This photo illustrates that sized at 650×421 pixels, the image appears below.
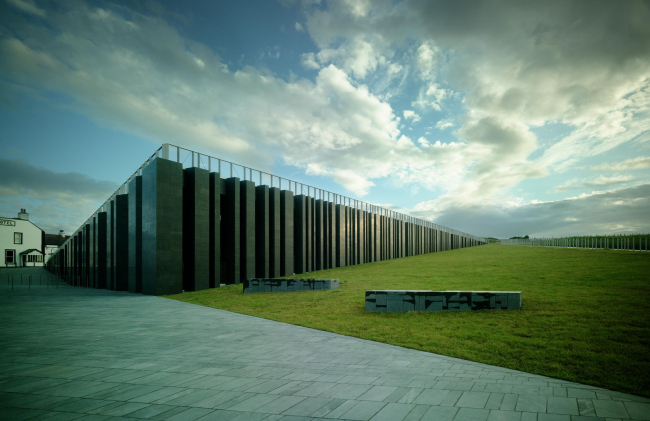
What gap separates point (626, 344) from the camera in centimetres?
676

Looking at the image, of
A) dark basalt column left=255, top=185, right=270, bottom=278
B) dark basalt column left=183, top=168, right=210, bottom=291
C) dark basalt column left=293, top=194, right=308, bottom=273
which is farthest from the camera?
dark basalt column left=293, top=194, right=308, bottom=273

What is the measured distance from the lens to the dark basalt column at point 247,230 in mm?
25656

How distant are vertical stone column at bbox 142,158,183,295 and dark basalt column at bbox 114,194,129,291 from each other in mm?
6421

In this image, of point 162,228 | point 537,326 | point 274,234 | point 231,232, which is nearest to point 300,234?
point 274,234

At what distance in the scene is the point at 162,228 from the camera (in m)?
19.3

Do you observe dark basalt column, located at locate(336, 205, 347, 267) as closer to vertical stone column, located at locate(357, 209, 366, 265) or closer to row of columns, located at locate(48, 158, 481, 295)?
row of columns, located at locate(48, 158, 481, 295)

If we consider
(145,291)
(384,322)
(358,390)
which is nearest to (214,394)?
(358,390)

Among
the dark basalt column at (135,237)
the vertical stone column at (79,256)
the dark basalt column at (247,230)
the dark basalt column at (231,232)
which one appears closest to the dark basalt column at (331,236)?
the dark basalt column at (247,230)

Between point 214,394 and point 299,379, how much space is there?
4.11 feet

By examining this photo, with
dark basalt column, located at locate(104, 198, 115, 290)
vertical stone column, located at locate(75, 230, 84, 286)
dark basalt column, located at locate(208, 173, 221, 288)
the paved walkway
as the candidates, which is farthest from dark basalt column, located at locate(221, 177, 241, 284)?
vertical stone column, located at locate(75, 230, 84, 286)

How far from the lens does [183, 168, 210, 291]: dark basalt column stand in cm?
2139

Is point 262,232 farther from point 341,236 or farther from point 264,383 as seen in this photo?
point 264,383

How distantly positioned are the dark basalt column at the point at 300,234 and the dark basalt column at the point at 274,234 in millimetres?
3960

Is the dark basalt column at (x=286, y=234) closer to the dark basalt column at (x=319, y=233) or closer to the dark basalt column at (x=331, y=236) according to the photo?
the dark basalt column at (x=319, y=233)
